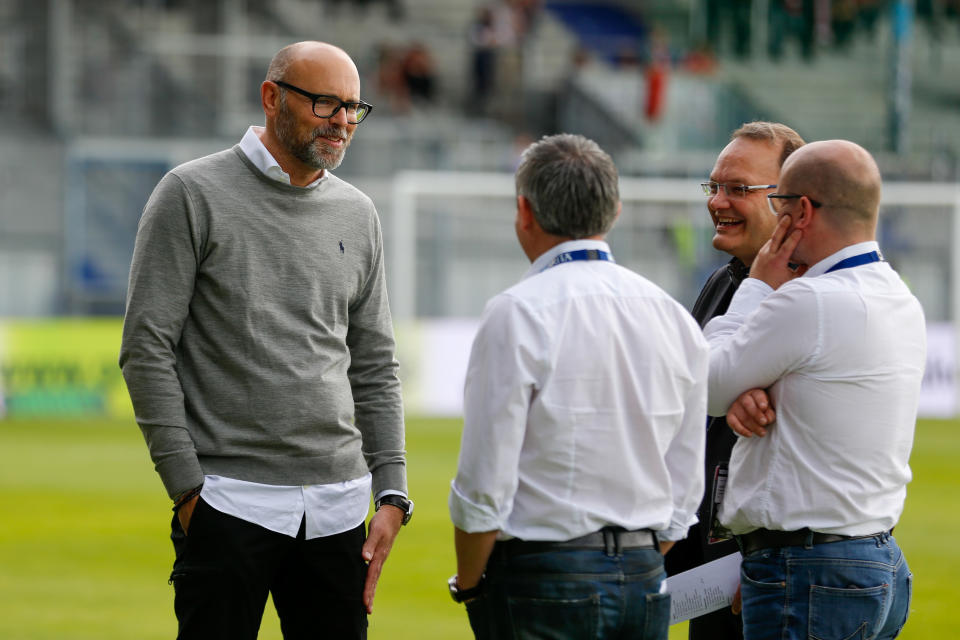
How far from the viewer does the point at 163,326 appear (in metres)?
3.50

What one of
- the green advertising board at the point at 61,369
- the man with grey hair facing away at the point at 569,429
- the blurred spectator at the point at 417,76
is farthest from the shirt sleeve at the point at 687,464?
the blurred spectator at the point at 417,76

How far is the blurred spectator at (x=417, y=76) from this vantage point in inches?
1059

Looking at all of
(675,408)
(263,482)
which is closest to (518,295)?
(675,408)

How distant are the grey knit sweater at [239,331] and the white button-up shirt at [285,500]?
3 centimetres

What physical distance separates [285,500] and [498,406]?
902 mm

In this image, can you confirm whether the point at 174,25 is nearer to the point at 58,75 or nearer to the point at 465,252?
the point at 58,75

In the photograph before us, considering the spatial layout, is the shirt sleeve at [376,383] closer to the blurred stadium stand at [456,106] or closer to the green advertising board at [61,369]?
the green advertising board at [61,369]

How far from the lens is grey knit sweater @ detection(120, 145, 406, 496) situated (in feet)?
11.5

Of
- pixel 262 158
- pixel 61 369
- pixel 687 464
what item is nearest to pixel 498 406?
pixel 687 464

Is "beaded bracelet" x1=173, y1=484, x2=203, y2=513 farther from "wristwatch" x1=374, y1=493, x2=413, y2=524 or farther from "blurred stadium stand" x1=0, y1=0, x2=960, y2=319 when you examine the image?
"blurred stadium stand" x1=0, y1=0, x2=960, y2=319

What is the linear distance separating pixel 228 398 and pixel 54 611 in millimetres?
4291

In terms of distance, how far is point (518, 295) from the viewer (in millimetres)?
2973

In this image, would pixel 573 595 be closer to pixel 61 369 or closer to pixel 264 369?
pixel 264 369

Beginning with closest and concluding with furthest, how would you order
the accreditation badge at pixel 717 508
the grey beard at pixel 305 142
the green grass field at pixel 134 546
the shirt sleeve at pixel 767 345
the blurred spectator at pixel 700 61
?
the shirt sleeve at pixel 767 345 → the accreditation badge at pixel 717 508 → the grey beard at pixel 305 142 → the green grass field at pixel 134 546 → the blurred spectator at pixel 700 61
